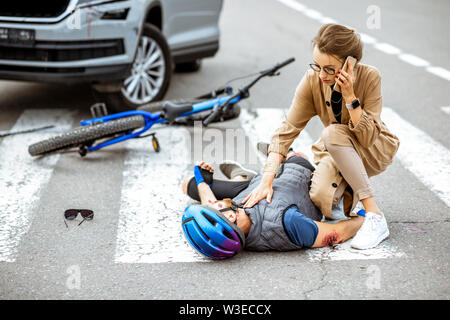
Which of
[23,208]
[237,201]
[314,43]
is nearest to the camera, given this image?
[314,43]

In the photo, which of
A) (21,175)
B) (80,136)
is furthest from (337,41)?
(21,175)

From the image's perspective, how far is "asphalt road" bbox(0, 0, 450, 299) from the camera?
3.57 m

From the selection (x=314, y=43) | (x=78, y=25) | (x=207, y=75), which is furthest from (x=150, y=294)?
(x=207, y=75)

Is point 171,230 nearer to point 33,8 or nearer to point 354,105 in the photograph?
point 354,105

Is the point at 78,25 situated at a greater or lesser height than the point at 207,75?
greater

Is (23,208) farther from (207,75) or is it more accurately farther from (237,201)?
(207,75)

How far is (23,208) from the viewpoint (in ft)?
15.0

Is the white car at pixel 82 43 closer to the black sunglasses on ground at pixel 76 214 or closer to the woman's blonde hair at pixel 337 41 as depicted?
the black sunglasses on ground at pixel 76 214

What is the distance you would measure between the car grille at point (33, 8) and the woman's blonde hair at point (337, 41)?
10.1 feet

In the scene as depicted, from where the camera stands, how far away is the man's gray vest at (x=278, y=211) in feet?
12.7

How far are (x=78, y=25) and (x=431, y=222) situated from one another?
11.7ft

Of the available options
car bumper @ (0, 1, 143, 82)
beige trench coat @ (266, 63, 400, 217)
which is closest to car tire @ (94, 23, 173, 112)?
car bumper @ (0, 1, 143, 82)

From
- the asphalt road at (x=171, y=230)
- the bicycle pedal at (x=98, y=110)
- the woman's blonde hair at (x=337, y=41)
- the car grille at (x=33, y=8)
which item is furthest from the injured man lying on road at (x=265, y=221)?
the car grille at (x=33, y=8)
